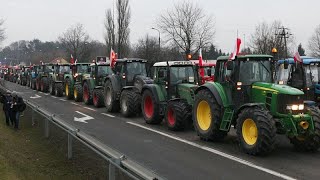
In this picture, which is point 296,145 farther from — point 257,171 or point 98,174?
point 98,174

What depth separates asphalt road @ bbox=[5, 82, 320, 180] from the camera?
9039 mm

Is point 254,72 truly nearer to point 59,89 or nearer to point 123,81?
point 123,81

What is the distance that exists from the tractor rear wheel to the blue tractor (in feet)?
13.1

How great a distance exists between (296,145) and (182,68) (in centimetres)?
564

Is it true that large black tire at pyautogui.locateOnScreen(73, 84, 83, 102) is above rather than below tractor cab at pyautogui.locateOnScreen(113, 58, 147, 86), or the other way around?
below

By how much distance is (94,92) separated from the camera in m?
23.0

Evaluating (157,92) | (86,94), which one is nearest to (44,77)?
(86,94)

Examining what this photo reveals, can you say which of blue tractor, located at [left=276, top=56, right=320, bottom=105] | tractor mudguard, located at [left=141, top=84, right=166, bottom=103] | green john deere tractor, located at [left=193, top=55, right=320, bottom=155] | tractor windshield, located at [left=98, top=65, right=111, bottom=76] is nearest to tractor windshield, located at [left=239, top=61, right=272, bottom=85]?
green john deere tractor, located at [left=193, top=55, right=320, bottom=155]

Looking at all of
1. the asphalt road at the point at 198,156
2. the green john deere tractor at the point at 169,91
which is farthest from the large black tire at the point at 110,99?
the asphalt road at the point at 198,156

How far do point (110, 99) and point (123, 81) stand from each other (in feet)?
3.74

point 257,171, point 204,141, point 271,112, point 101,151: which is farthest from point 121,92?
point 101,151

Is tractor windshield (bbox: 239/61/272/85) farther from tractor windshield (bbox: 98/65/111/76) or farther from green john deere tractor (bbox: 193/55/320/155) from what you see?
tractor windshield (bbox: 98/65/111/76)

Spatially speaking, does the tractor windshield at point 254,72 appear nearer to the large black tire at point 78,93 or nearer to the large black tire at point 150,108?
the large black tire at point 150,108

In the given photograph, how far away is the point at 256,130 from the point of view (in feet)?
33.9
